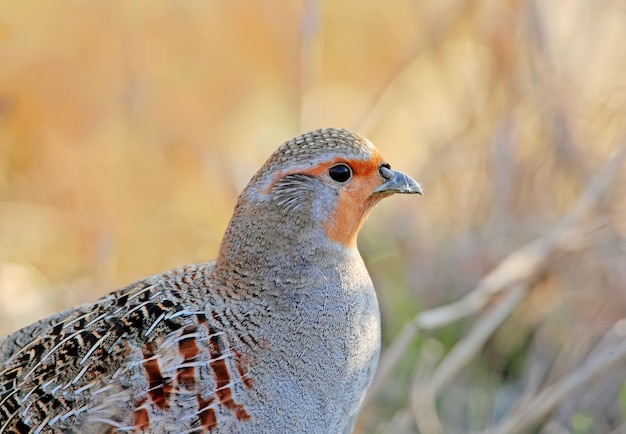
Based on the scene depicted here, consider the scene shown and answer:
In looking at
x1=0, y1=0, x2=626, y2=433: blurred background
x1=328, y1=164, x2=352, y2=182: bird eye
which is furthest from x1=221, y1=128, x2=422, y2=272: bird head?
x1=0, y1=0, x2=626, y2=433: blurred background

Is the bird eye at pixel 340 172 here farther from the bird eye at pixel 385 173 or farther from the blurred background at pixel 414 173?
the blurred background at pixel 414 173

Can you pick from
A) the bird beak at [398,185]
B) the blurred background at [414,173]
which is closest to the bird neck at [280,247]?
the bird beak at [398,185]

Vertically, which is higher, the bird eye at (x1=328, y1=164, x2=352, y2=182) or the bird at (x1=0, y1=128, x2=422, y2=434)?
the bird eye at (x1=328, y1=164, x2=352, y2=182)

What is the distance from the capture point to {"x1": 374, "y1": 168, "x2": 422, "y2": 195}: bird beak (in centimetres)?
332

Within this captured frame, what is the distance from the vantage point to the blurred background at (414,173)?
467 centimetres

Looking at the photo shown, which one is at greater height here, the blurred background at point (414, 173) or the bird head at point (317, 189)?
the blurred background at point (414, 173)

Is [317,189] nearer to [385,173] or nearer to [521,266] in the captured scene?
[385,173]

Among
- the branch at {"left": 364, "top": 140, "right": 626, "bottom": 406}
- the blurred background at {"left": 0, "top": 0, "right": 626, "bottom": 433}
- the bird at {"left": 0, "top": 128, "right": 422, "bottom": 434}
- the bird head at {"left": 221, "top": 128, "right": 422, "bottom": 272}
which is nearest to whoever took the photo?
the bird at {"left": 0, "top": 128, "right": 422, "bottom": 434}

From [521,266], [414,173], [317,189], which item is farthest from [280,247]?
[414,173]

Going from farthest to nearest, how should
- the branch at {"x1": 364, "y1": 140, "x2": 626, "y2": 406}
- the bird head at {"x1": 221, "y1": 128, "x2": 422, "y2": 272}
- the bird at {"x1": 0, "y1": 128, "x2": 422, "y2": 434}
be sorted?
the branch at {"x1": 364, "y1": 140, "x2": 626, "y2": 406}
the bird head at {"x1": 221, "y1": 128, "x2": 422, "y2": 272}
the bird at {"x1": 0, "y1": 128, "x2": 422, "y2": 434}

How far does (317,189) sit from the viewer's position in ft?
10.8

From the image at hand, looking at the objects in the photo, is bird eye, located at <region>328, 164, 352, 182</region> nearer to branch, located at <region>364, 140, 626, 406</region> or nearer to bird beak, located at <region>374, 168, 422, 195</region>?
bird beak, located at <region>374, 168, 422, 195</region>

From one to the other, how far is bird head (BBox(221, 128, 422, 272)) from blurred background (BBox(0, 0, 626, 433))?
104cm

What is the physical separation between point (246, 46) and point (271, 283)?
11.9 ft
